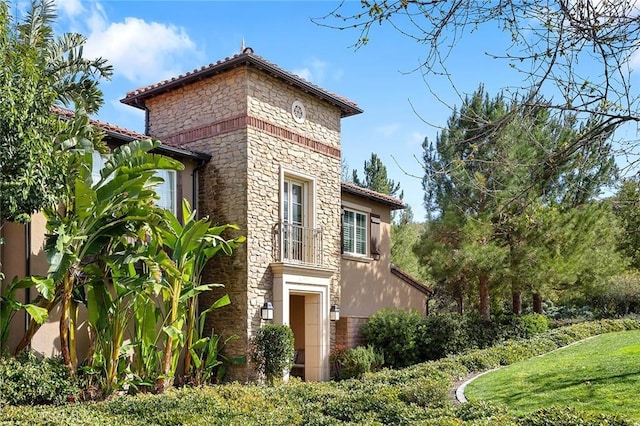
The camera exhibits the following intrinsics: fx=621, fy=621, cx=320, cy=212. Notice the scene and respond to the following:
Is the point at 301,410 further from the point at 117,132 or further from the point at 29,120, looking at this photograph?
the point at 117,132

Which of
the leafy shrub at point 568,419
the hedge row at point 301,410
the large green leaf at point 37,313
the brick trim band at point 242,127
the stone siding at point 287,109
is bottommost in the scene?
the hedge row at point 301,410

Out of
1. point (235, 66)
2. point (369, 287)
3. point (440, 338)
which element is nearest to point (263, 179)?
point (235, 66)

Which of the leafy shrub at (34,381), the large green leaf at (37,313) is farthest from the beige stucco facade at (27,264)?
the large green leaf at (37,313)

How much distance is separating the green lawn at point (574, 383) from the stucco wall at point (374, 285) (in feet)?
19.9

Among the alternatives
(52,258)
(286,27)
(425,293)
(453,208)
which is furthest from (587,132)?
(425,293)

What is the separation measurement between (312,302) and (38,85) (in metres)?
8.83

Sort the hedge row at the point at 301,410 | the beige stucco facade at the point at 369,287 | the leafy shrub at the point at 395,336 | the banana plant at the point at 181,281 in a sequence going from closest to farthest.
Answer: the hedge row at the point at 301,410 → the banana plant at the point at 181,281 → the leafy shrub at the point at 395,336 → the beige stucco facade at the point at 369,287

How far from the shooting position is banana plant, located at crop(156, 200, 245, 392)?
39.8 ft

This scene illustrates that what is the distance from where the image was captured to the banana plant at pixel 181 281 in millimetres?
12125

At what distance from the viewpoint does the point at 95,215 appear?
10664mm

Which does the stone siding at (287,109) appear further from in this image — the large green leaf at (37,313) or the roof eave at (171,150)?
the large green leaf at (37,313)

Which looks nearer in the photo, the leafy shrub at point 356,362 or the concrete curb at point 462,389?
the concrete curb at point 462,389

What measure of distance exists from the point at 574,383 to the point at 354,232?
30.9 ft

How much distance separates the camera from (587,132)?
5.89 meters
